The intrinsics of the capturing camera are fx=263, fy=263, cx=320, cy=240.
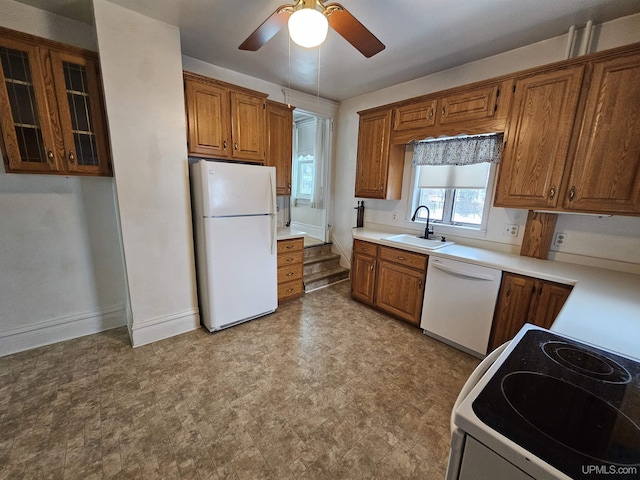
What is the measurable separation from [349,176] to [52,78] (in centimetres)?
322

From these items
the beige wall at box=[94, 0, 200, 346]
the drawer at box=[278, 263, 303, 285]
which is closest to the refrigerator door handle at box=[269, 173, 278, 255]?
the drawer at box=[278, 263, 303, 285]

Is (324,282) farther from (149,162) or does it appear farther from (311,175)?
(149,162)

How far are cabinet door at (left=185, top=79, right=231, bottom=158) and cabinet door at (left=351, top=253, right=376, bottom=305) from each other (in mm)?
1927

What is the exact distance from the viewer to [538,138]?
6.63 ft

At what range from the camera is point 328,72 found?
9.87 feet

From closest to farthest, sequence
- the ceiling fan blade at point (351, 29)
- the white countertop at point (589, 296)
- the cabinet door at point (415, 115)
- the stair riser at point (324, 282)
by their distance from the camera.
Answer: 1. the white countertop at point (589, 296)
2. the ceiling fan blade at point (351, 29)
3. the cabinet door at point (415, 115)
4. the stair riser at point (324, 282)

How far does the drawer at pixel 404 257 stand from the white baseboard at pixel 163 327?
2086 millimetres

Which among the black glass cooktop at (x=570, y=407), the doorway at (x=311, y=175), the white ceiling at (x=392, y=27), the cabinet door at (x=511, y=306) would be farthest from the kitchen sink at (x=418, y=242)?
the white ceiling at (x=392, y=27)

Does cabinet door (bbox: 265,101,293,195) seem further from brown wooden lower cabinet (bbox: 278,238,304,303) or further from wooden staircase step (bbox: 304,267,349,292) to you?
wooden staircase step (bbox: 304,267,349,292)

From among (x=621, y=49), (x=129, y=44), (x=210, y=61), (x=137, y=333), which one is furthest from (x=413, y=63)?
(x=137, y=333)

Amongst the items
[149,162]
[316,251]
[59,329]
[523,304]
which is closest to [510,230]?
[523,304]

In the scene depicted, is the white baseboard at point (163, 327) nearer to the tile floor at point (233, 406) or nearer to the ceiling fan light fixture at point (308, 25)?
the tile floor at point (233, 406)

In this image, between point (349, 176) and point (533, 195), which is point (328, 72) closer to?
point (349, 176)

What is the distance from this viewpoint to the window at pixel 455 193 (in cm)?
268
